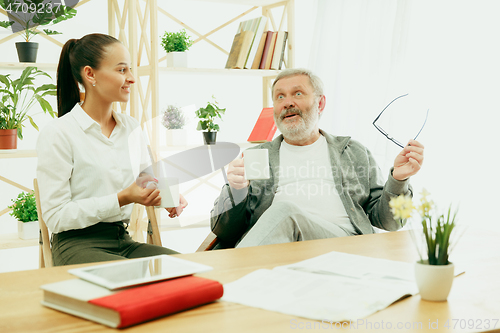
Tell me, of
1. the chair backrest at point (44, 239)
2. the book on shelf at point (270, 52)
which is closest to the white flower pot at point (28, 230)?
the chair backrest at point (44, 239)

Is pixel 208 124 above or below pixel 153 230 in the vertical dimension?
above

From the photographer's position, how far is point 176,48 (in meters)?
3.01

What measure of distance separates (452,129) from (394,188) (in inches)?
30.7

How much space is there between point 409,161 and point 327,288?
3.22 ft

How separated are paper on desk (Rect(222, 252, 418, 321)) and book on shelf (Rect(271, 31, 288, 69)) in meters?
2.26

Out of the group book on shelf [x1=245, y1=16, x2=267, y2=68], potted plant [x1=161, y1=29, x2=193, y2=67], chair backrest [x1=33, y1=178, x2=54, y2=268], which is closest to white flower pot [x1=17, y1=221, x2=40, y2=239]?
chair backrest [x1=33, y1=178, x2=54, y2=268]

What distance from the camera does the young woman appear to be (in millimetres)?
1644

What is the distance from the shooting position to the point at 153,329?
2.59 feet

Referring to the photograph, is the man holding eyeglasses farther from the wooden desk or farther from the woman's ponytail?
the woman's ponytail

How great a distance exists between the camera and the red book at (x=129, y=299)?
79 cm

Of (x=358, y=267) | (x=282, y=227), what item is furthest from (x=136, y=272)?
(x=282, y=227)

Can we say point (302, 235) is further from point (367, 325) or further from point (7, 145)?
point (7, 145)

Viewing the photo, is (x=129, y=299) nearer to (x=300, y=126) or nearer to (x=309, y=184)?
(x=309, y=184)

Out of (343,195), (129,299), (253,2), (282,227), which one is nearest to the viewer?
(129,299)
